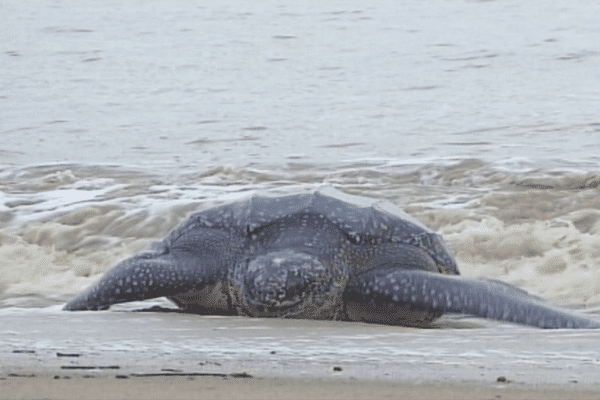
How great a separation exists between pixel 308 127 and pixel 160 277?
6345 mm

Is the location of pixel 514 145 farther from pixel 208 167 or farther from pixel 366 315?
pixel 366 315

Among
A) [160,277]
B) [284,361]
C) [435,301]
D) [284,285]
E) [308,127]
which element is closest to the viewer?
[284,361]

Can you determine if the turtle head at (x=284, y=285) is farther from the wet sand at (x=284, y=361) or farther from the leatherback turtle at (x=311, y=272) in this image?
the wet sand at (x=284, y=361)

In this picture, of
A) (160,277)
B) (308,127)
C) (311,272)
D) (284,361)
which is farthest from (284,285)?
(308,127)

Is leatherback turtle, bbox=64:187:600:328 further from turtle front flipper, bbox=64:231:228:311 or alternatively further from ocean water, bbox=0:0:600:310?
ocean water, bbox=0:0:600:310

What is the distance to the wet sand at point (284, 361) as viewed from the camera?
1.72 meters

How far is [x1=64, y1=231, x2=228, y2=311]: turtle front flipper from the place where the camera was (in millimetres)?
3111

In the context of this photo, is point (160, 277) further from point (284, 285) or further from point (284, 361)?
point (284, 361)

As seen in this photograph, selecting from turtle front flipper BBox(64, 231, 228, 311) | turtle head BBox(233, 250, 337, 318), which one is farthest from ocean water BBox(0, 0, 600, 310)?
turtle head BBox(233, 250, 337, 318)

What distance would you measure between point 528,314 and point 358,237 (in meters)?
0.71

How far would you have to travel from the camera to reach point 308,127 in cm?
931

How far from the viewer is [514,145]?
26.1 ft

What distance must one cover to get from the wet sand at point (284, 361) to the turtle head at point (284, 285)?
0.37 ft

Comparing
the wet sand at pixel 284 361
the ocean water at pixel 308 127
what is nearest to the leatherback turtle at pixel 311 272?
the wet sand at pixel 284 361
